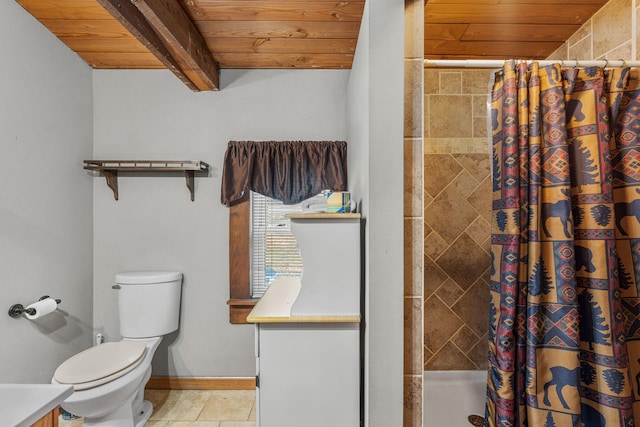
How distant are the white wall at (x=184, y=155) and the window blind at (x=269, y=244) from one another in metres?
0.26

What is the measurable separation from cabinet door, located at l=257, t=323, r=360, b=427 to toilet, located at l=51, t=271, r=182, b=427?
0.87 meters

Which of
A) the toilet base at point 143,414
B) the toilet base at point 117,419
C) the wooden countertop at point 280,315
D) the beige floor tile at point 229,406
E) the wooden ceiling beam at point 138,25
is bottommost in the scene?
the beige floor tile at point 229,406

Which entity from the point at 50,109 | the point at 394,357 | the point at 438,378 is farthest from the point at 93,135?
the point at 438,378

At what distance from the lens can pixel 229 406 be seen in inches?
80.7

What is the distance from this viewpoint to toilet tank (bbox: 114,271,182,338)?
203 cm

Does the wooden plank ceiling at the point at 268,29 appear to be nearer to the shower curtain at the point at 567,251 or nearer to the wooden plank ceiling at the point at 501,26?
the wooden plank ceiling at the point at 501,26

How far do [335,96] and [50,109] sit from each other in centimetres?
181

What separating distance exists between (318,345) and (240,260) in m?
1.16

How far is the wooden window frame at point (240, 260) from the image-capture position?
7.30 feet

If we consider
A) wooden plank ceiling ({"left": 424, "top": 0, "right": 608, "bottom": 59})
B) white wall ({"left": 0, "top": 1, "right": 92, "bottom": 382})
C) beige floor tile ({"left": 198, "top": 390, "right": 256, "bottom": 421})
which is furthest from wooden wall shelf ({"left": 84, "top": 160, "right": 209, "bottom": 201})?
wooden plank ceiling ({"left": 424, "top": 0, "right": 608, "bottom": 59})

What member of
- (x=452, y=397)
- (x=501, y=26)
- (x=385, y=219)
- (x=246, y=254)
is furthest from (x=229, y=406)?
(x=501, y=26)

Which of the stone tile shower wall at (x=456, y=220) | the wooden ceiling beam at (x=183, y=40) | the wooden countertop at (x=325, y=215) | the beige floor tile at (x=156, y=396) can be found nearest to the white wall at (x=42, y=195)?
the beige floor tile at (x=156, y=396)

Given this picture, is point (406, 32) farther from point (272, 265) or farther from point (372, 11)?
point (272, 265)

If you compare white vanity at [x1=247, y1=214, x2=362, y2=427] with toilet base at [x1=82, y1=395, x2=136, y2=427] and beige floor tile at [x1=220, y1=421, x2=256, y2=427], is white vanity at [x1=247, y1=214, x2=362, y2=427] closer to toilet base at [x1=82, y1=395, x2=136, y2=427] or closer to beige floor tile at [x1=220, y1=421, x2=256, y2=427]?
beige floor tile at [x1=220, y1=421, x2=256, y2=427]
